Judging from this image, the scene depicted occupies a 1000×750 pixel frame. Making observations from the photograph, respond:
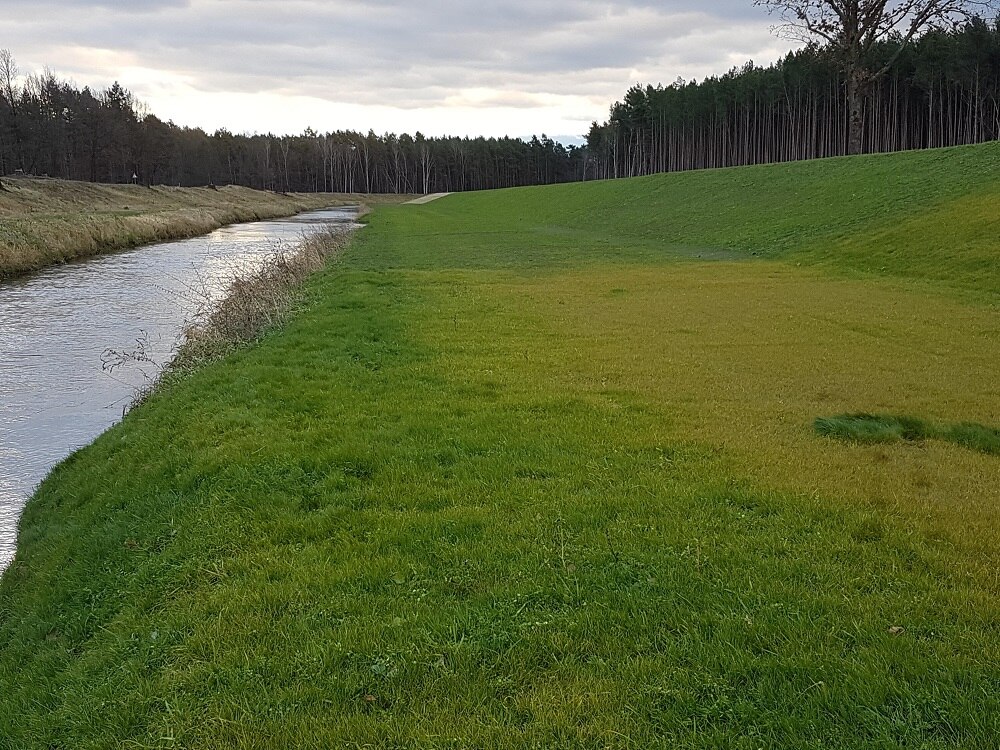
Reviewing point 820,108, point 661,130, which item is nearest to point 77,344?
point 820,108

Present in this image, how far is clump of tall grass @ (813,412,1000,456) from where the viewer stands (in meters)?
6.96

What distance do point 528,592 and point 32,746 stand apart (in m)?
2.65

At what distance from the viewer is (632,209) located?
46469 millimetres

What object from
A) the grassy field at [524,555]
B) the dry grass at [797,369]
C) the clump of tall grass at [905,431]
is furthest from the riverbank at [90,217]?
the clump of tall grass at [905,431]

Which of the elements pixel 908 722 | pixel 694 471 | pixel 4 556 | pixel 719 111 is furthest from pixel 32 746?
pixel 719 111

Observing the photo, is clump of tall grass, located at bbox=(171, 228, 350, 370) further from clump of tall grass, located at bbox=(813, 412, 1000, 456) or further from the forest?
the forest

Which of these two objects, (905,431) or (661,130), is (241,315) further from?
(661,130)

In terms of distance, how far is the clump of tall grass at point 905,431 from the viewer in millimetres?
6957

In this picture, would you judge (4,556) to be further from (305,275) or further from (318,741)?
(305,275)

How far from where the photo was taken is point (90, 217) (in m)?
37.4

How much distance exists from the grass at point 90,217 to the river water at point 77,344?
117 centimetres

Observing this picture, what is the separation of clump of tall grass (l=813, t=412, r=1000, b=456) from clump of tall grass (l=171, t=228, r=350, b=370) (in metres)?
9.06

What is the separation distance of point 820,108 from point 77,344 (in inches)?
2921

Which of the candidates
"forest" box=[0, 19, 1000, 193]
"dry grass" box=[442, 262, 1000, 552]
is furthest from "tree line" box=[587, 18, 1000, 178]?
"dry grass" box=[442, 262, 1000, 552]
